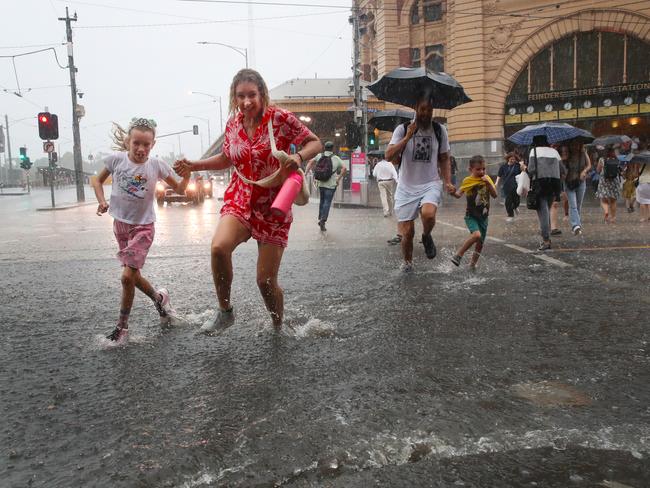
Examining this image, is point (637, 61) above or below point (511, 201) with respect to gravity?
above

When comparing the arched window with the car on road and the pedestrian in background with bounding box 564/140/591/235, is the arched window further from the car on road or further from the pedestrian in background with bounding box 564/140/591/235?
the pedestrian in background with bounding box 564/140/591/235

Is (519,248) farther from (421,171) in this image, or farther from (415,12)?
(415,12)

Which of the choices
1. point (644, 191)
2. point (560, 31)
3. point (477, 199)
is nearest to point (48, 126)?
point (644, 191)

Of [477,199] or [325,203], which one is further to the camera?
[325,203]

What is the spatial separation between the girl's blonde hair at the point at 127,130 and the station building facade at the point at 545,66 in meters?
25.1

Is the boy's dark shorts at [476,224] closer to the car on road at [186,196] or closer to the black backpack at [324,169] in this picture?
the black backpack at [324,169]

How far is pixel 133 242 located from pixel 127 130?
0.90 metres

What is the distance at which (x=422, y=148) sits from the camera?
21.4 ft

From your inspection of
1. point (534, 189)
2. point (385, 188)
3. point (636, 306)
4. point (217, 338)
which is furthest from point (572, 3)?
point (217, 338)

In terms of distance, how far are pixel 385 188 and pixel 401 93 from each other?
28.4ft

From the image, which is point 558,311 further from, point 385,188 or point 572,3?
point 572,3

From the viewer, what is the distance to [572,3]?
28.7 meters

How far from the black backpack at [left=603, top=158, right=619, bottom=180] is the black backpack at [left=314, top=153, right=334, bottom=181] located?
18.9 feet

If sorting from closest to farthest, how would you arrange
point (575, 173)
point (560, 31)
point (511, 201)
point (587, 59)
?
point (575, 173)
point (511, 201)
point (587, 59)
point (560, 31)
